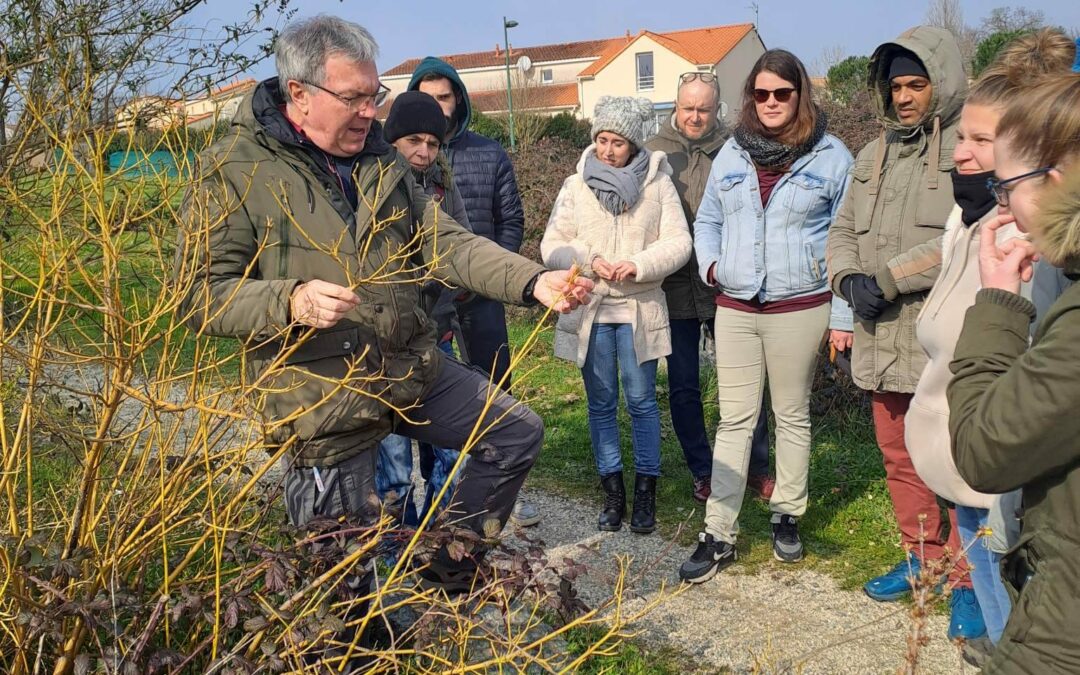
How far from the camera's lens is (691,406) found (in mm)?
5113

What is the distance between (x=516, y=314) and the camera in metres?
9.70

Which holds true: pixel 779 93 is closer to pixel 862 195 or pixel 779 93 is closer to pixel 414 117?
pixel 862 195

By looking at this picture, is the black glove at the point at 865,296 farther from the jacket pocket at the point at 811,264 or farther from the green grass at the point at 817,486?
the green grass at the point at 817,486

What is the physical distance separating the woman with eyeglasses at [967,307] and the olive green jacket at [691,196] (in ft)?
6.28

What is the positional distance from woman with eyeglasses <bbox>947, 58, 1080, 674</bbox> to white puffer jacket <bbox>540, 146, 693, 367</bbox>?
262 cm

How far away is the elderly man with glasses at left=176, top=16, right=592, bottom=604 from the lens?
2803mm

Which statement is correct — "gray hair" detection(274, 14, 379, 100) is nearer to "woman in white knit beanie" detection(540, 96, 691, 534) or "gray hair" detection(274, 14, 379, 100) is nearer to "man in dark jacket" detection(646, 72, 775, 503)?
"woman in white knit beanie" detection(540, 96, 691, 534)

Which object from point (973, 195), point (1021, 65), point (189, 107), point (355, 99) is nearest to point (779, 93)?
point (1021, 65)

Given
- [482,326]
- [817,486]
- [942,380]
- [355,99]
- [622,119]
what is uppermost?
[355,99]

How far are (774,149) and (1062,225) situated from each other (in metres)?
2.51

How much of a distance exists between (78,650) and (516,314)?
7409 mm

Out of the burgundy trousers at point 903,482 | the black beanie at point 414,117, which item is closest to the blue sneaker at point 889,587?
the burgundy trousers at point 903,482

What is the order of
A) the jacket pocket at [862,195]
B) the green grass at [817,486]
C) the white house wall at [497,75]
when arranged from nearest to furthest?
the jacket pocket at [862,195] < the green grass at [817,486] < the white house wall at [497,75]

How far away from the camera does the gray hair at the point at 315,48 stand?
296cm
